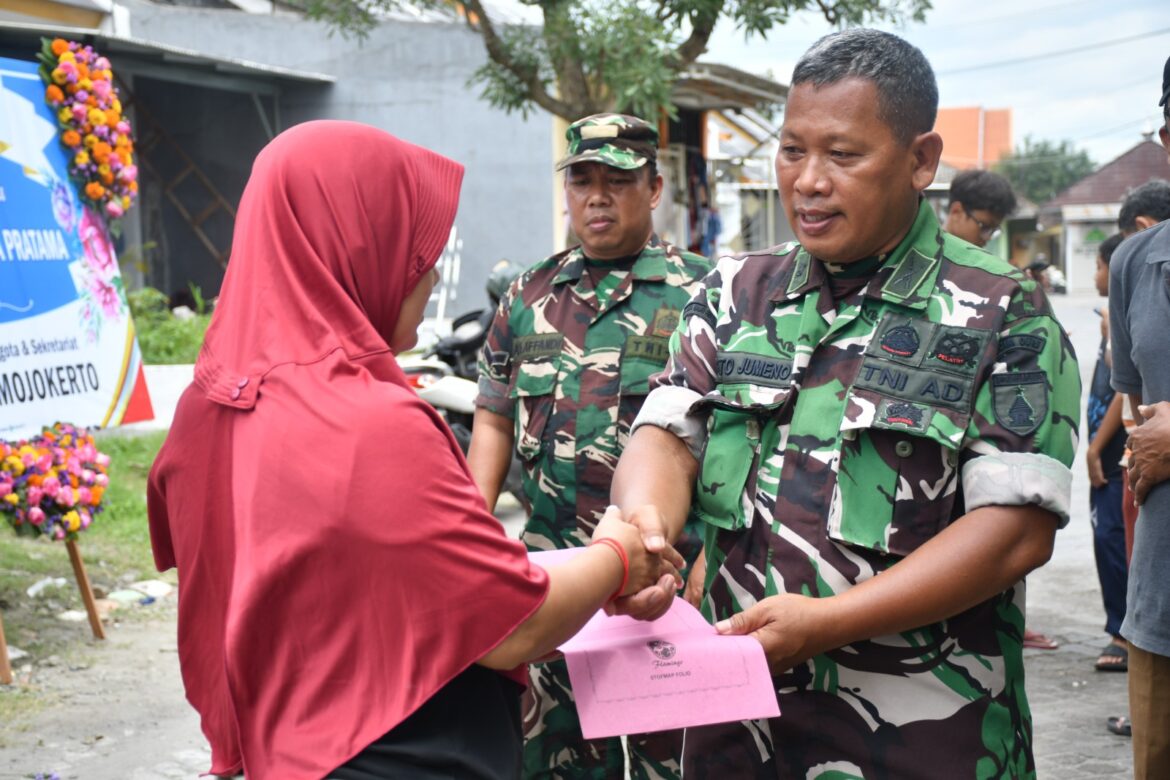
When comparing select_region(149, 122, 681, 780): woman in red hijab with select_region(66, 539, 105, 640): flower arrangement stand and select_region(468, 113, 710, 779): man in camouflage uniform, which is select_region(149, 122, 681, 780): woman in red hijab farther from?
select_region(66, 539, 105, 640): flower arrangement stand

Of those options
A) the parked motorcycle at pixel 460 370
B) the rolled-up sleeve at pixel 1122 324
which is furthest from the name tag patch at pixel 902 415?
the parked motorcycle at pixel 460 370

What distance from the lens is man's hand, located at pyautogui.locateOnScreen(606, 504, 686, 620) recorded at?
2.15 meters

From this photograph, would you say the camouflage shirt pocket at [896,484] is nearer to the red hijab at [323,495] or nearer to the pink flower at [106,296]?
the red hijab at [323,495]

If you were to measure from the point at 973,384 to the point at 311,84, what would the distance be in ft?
50.3

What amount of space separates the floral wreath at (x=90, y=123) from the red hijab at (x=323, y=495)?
429cm

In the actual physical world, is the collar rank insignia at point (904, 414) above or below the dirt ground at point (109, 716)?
above

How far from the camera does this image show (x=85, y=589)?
566cm

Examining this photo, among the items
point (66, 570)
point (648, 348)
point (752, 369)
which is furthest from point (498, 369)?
point (66, 570)

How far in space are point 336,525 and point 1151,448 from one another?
6.58 ft

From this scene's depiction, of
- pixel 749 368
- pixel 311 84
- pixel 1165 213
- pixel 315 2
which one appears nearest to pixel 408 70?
pixel 311 84

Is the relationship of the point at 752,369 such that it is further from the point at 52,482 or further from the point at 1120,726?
the point at 52,482

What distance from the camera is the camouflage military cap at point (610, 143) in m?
3.73

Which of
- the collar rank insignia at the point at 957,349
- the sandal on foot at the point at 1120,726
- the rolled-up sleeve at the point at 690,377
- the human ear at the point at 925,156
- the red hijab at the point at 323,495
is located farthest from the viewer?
the sandal on foot at the point at 1120,726

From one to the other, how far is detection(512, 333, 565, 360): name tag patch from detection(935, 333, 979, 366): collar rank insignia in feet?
5.73
